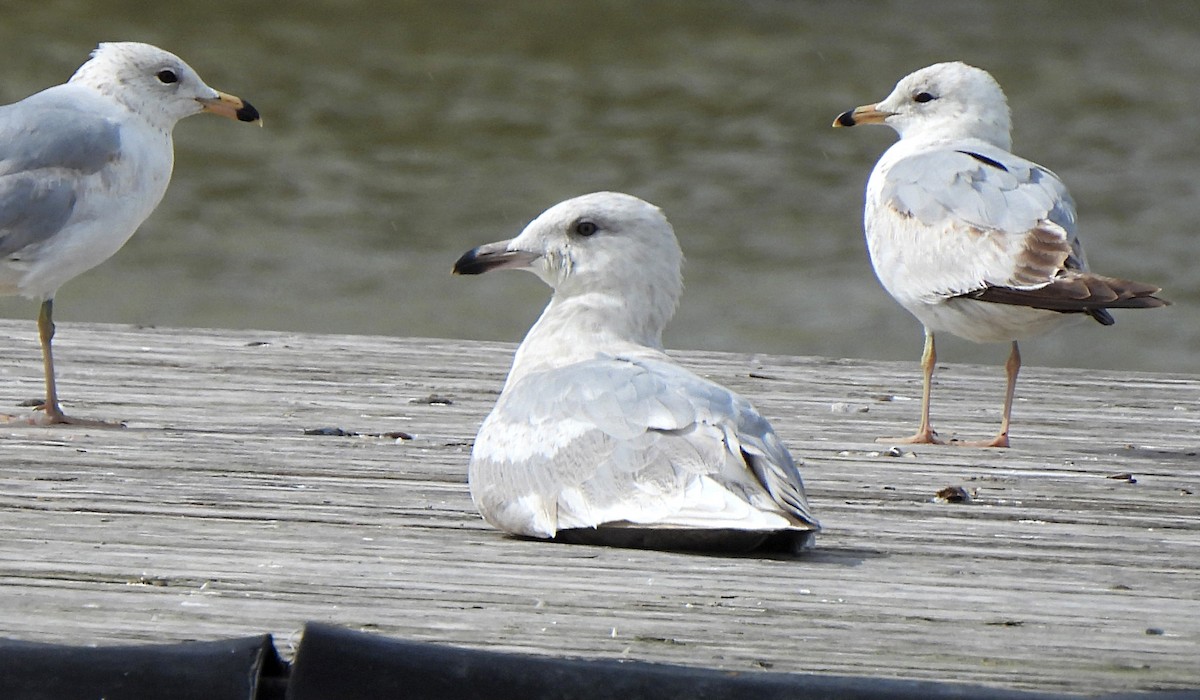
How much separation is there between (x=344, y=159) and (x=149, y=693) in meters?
11.4

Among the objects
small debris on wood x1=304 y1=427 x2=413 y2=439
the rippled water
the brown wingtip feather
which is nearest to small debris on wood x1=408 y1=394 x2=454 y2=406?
small debris on wood x1=304 y1=427 x2=413 y2=439

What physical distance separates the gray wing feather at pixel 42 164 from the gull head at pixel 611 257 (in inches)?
44.9

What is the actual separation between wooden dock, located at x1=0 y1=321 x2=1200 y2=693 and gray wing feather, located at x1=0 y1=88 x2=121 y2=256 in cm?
50

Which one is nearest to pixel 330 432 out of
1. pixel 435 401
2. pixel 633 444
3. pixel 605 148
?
pixel 435 401

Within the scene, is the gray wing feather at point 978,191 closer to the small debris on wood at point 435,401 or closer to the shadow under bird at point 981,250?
the shadow under bird at point 981,250

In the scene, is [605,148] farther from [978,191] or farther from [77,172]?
[77,172]

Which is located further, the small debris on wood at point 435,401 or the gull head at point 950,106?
the gull head at point 950,106

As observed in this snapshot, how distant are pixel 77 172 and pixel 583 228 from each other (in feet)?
4.60

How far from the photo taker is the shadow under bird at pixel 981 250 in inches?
170

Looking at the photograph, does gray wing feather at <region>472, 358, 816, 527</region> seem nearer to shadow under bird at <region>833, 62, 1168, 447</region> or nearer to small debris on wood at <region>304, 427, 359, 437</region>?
small debris on wood at <region>304, 427, 359, 437</region>

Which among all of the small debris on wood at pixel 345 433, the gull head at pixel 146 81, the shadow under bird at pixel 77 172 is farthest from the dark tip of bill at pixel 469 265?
the gull head at pixel 146 81

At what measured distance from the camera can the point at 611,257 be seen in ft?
12.5

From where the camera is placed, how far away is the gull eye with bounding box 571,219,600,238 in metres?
3.86

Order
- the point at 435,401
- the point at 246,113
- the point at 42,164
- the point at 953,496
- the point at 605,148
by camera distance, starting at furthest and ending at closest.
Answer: the point at 605,148, the point at 246,113, the point at 435,401, the point at 42,164, the point at 953,496
